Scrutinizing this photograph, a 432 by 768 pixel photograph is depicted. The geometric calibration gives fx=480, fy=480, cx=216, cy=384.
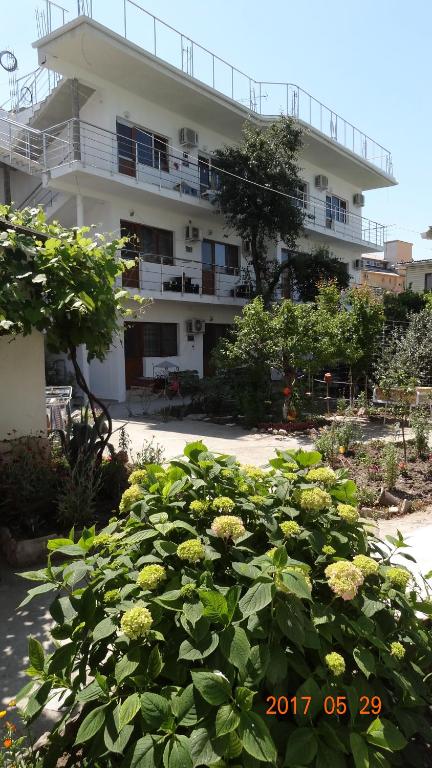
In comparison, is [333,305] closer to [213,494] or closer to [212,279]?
[212,279]

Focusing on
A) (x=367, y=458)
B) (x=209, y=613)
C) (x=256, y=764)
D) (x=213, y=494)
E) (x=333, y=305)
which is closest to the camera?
(x=256, y=764)

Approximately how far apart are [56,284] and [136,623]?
11.9 feet

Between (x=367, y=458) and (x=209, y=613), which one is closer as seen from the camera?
(x=209, y=613)

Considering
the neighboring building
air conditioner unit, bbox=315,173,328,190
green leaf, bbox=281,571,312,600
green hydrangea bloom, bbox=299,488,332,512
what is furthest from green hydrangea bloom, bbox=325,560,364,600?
the neighboring building

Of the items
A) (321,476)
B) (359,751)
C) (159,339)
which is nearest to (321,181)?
(159,339)

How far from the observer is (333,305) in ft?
43.1

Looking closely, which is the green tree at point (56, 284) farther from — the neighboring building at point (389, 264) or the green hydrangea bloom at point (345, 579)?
the neighboring building at point (389, 264)

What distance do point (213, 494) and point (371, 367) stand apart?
40.8 feet

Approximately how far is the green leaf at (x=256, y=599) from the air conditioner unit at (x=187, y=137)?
18313 millimetres

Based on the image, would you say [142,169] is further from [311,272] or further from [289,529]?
[289,529]

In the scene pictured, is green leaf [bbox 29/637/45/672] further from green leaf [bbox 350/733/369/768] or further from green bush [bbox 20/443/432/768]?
green leaf [bbox 350/733/369/768]

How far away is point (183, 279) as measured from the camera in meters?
16.6

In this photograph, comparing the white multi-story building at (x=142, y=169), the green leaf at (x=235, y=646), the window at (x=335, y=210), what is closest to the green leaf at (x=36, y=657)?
the green leaf at (x=235, y=646)

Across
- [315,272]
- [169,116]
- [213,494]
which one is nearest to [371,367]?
[315,272]
